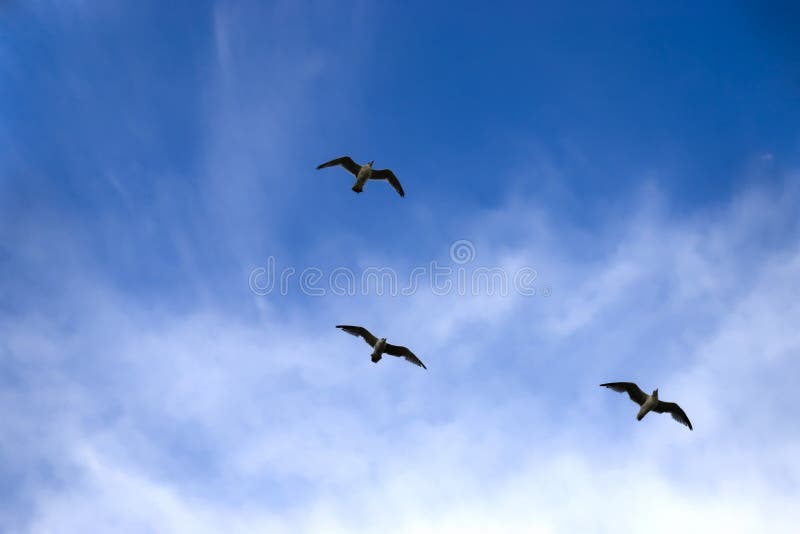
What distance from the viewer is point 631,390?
148 ft

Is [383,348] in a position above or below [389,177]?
below

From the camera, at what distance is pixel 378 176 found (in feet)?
169

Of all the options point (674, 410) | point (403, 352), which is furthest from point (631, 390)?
point (403, 352)

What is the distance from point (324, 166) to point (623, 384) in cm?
2581

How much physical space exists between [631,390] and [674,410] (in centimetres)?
362

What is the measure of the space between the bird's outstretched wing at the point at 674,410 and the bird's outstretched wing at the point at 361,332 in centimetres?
1978

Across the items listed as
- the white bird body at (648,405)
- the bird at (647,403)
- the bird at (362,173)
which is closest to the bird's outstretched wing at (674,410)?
the bird at (647,403)

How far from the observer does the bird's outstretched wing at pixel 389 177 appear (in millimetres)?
51125

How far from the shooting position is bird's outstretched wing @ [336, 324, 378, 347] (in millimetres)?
48406

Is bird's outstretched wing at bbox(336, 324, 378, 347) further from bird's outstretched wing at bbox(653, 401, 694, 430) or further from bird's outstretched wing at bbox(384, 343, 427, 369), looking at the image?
bird's outstretched wing at bbox(653, 401, 694, 430)

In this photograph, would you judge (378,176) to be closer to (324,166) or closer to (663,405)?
(324,166)

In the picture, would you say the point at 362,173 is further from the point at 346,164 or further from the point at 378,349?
the point at 378,349

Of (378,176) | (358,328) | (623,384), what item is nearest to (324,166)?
(378,176)

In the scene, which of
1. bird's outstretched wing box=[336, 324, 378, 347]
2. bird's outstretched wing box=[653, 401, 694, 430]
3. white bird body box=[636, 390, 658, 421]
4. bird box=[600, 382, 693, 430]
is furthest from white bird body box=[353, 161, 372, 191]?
bird's outstretched wing box=[653, 401, 694, 430]
